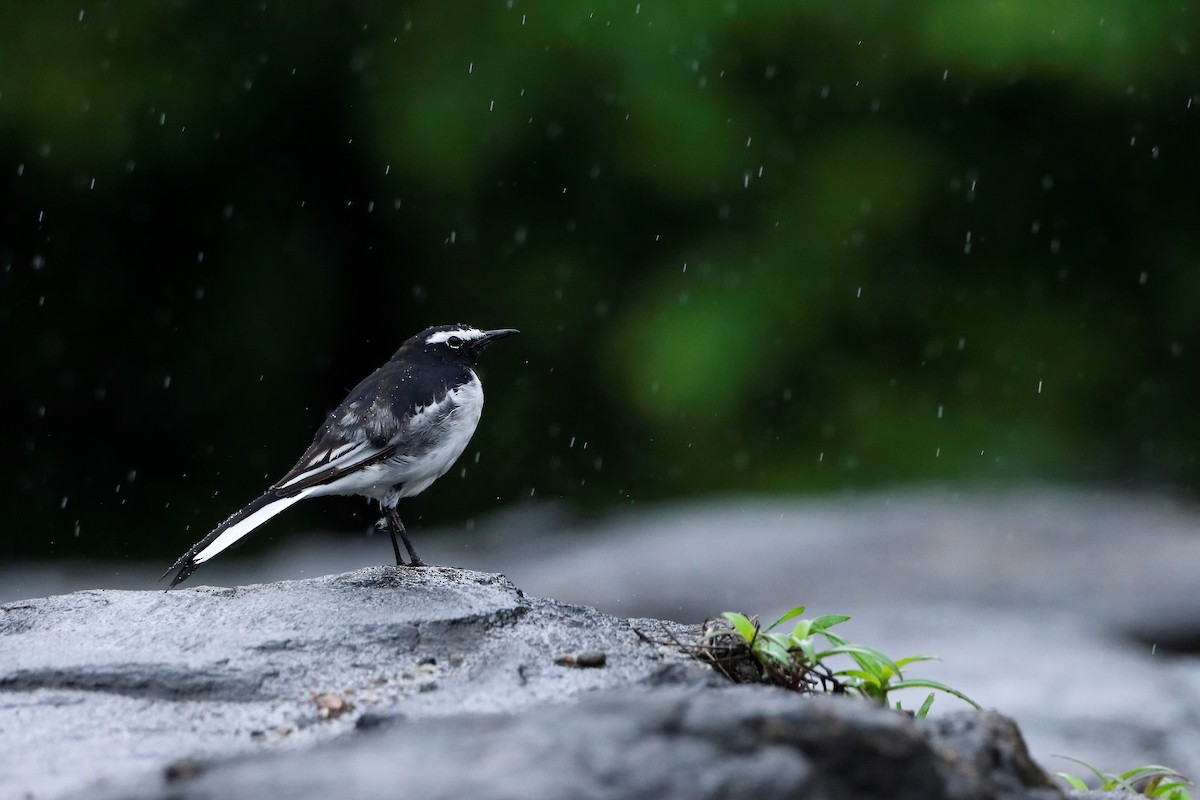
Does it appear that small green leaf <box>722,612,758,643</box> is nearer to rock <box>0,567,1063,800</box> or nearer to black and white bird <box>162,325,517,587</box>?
rock <box>0,567,1063,800</box>

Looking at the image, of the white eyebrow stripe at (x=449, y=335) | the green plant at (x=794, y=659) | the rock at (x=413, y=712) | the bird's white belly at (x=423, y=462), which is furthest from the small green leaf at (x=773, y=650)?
the white eyebrow stripe at (x=449, y=335)

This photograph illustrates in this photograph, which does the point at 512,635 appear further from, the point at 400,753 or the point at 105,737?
the point at 400,753

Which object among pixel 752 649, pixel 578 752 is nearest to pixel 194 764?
pixel 578 752

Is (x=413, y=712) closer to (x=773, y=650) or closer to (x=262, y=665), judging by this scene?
(x=262, y=665)

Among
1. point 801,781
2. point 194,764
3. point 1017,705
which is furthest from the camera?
point 1017,705

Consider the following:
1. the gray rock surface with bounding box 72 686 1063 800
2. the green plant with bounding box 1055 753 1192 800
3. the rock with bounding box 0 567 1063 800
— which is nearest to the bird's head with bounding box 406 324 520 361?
the rock with bounding box 0 567 1063 800

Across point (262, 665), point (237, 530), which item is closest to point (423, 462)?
point (237, 530)
